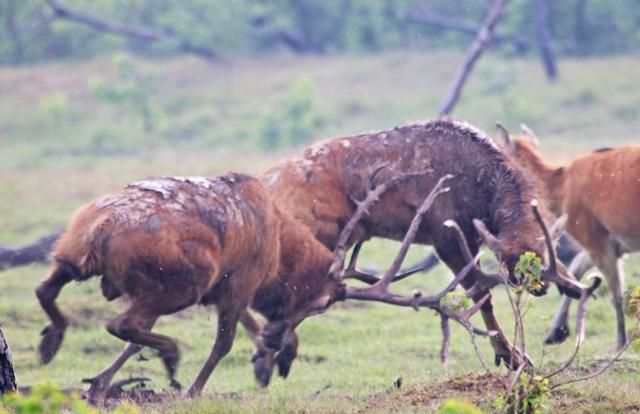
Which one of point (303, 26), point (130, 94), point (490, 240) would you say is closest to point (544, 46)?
point (130, 94)

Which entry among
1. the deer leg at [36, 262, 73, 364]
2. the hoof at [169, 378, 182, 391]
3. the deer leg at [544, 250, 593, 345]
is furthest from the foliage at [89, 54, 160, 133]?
the deer leg at [36, 262, 73, 364]

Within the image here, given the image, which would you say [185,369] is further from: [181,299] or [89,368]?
[181,299]

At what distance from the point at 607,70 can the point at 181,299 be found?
21.4 metres

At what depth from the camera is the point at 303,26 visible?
3488 centimetres

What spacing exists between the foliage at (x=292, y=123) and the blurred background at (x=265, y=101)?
45mm

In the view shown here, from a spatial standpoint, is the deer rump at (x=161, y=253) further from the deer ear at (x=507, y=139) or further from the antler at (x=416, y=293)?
the deer ear at (x=507, y=139)

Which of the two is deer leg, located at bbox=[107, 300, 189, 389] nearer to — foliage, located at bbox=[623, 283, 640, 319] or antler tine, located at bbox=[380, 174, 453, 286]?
antler tine, located at bbox=[380, 174, 453, 286]

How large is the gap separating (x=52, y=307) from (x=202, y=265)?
968 millimetres

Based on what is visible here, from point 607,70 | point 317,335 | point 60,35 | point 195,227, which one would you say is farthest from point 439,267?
point 60,35

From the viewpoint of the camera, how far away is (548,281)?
8.26m

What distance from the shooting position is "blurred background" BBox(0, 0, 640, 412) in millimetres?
10312

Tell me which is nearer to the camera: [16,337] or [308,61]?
[16,337]

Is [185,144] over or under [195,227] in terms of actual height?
under

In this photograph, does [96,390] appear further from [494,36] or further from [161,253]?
[494,36]
